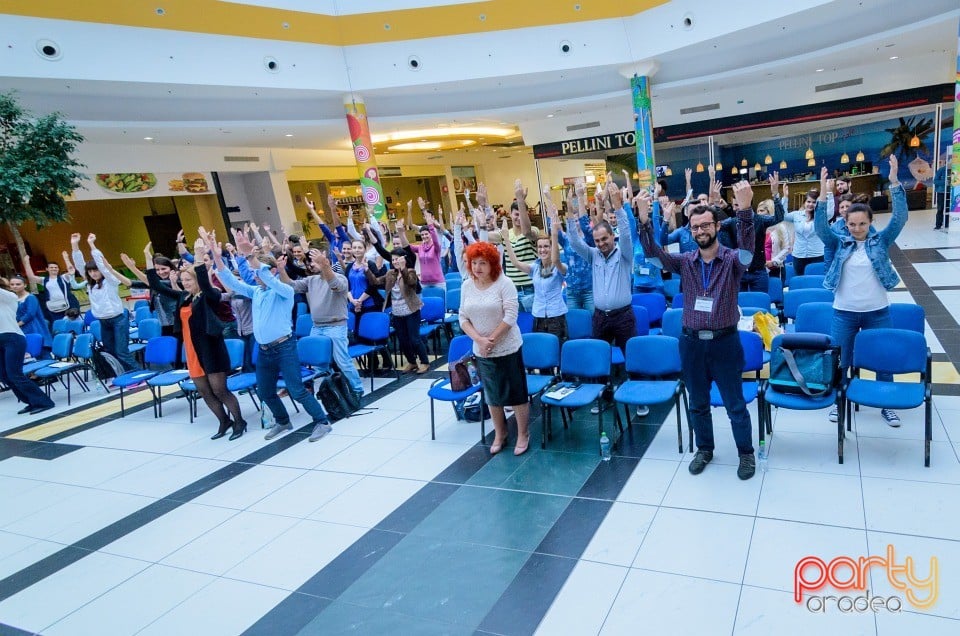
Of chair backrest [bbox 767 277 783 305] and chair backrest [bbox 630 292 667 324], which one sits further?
chair backrest [bbox 767 277 783 305]

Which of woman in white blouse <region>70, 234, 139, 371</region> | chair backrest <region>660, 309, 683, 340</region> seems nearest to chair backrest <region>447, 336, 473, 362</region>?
chair backrest <region>660, 309, 683, 340</region>

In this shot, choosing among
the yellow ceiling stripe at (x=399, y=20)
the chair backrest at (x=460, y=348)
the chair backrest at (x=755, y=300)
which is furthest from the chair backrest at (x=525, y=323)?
the yellow ceiling stripe at (x=399, y=20)

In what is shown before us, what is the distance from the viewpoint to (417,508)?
3.54m

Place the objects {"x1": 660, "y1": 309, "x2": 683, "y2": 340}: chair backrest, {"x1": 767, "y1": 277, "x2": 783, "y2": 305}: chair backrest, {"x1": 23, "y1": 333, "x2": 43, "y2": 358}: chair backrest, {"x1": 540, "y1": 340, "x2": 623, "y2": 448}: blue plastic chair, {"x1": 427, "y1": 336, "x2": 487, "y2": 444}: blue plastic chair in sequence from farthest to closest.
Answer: {"x1": 23, "y1": 333, "x2": 43, "y2": 358}: chair backrest, {"x1": 767, "y1": 277, "x2": 783, "y2": 305}: chair backrest, {"x1": 660, "y1": 309, "x2": 683, "y2": 340}: chair backrest, {"x1": 427, "y1": 336, "x2": 487, "y2": 444}: blue plastic chair, {"x1": 540, "y1": 340, "x2": 623, "y2": 448}: blue plastic chair

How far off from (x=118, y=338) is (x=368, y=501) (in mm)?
5810

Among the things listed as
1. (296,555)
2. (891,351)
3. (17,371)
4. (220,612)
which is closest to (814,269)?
(891,351)

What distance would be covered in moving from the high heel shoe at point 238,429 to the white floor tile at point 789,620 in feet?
14.8

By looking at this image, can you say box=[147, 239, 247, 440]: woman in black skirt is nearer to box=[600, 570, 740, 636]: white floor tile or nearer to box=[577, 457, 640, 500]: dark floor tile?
box=[577, 457, 640, 500]: dark floor tile

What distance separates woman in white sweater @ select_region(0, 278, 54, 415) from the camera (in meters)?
6.73

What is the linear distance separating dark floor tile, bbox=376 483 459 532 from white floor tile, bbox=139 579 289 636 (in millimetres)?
722

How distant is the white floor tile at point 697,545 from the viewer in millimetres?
2580

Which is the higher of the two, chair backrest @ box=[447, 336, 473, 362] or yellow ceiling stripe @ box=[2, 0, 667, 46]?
yellow ceiling stripe @ box=[2, 0, 667, 46]

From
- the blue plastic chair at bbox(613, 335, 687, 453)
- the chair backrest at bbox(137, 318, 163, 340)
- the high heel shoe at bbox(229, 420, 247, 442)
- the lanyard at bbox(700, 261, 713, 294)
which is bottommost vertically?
the high heel shoe at bbox(229, 420, 247, 442)

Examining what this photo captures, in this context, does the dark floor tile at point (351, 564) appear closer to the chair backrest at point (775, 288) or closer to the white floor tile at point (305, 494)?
the white floor tile at point (305, 494)
